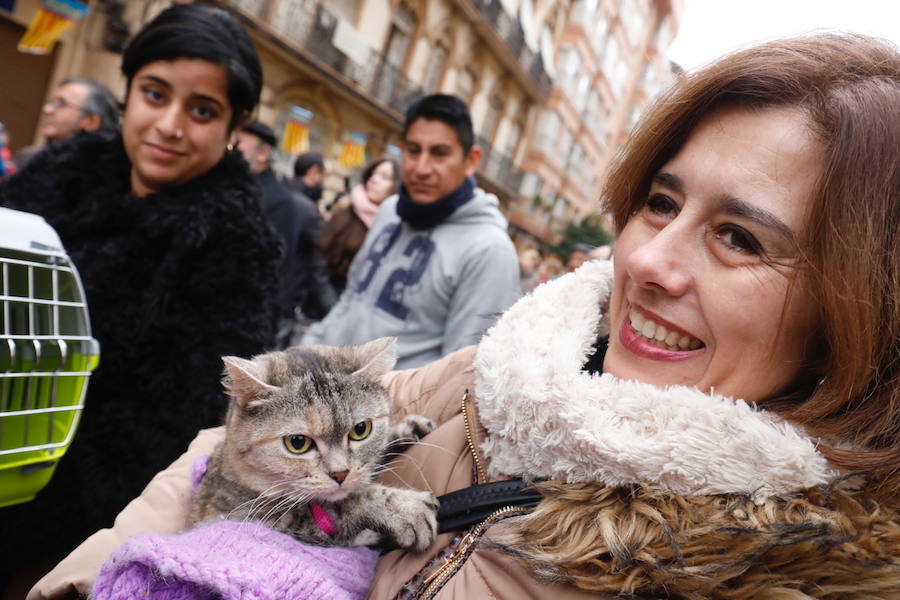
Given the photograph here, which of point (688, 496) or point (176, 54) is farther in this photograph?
point (176, 54)

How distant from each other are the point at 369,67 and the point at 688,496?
16.1 m

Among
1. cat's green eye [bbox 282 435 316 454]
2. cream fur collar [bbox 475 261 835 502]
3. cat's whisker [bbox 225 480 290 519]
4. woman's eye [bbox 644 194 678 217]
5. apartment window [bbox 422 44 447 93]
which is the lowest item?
cat's whisker [bbox 225 480 290 519]

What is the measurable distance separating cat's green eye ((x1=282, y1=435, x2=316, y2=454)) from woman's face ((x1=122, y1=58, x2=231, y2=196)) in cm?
114

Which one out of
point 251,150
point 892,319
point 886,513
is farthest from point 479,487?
point 251,150

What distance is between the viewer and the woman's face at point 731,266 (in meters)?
1.17

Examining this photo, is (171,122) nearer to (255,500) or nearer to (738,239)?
(255,500)

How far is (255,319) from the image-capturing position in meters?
1.95

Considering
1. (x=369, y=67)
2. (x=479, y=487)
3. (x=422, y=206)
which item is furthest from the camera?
(x=369, y=67)

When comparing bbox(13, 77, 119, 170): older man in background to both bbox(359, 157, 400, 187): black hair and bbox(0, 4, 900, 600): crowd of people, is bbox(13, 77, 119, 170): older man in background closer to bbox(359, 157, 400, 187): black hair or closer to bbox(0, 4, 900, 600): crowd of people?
bbox(359, 157, 400, 187): black hair

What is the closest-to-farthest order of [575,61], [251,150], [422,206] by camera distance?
[422,206] → [251,150] → [575,61]

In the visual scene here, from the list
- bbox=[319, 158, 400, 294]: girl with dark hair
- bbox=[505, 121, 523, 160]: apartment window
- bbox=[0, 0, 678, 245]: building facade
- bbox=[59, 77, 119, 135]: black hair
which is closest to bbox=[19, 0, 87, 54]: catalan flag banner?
bbox=[0, 0, 678, 245]: building facade

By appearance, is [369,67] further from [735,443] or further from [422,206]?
[735,443]

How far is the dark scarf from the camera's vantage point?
3094mm

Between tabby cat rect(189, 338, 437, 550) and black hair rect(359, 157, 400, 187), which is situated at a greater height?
black hair rect(359, 157, 400, 187)
